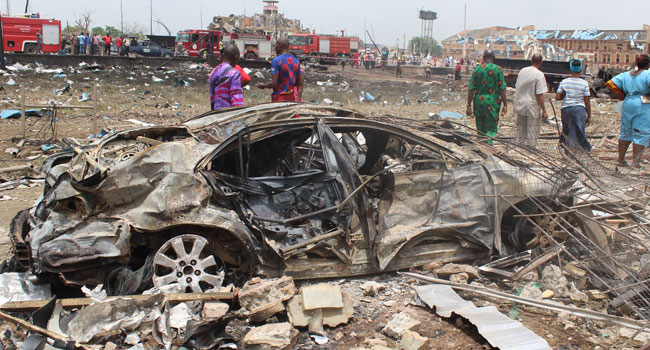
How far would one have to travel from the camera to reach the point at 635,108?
8.33 meters

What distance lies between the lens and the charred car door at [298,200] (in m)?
4.48

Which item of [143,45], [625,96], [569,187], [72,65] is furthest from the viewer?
[143,45]

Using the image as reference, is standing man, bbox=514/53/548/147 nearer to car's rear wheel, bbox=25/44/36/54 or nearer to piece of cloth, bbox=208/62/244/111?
piece of cloth, bbox=208/62/244/111

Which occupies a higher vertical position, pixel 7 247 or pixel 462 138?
pixel 462 138

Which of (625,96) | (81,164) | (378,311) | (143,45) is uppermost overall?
(143,45)

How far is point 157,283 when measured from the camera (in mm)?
4188

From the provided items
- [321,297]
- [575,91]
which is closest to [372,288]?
[321,297]

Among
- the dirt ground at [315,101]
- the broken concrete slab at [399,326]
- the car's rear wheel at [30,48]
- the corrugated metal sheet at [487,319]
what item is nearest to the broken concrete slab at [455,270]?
the dirt ground at [315,101]

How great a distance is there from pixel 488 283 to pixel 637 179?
1.68m

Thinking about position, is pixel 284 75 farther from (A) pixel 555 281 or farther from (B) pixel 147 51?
(B) pixel 147 51

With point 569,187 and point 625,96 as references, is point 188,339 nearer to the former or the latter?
point 569,187

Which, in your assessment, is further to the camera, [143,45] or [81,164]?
[143,45]

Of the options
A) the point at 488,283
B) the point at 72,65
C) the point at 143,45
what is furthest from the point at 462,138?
the point at 143,45

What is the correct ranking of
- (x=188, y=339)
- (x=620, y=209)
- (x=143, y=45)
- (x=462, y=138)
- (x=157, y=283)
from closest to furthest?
(x=188, y=339) → (x=157, y=283) → (x=620, y=209) → (x=462, y=138) → (x=143, y=45)
